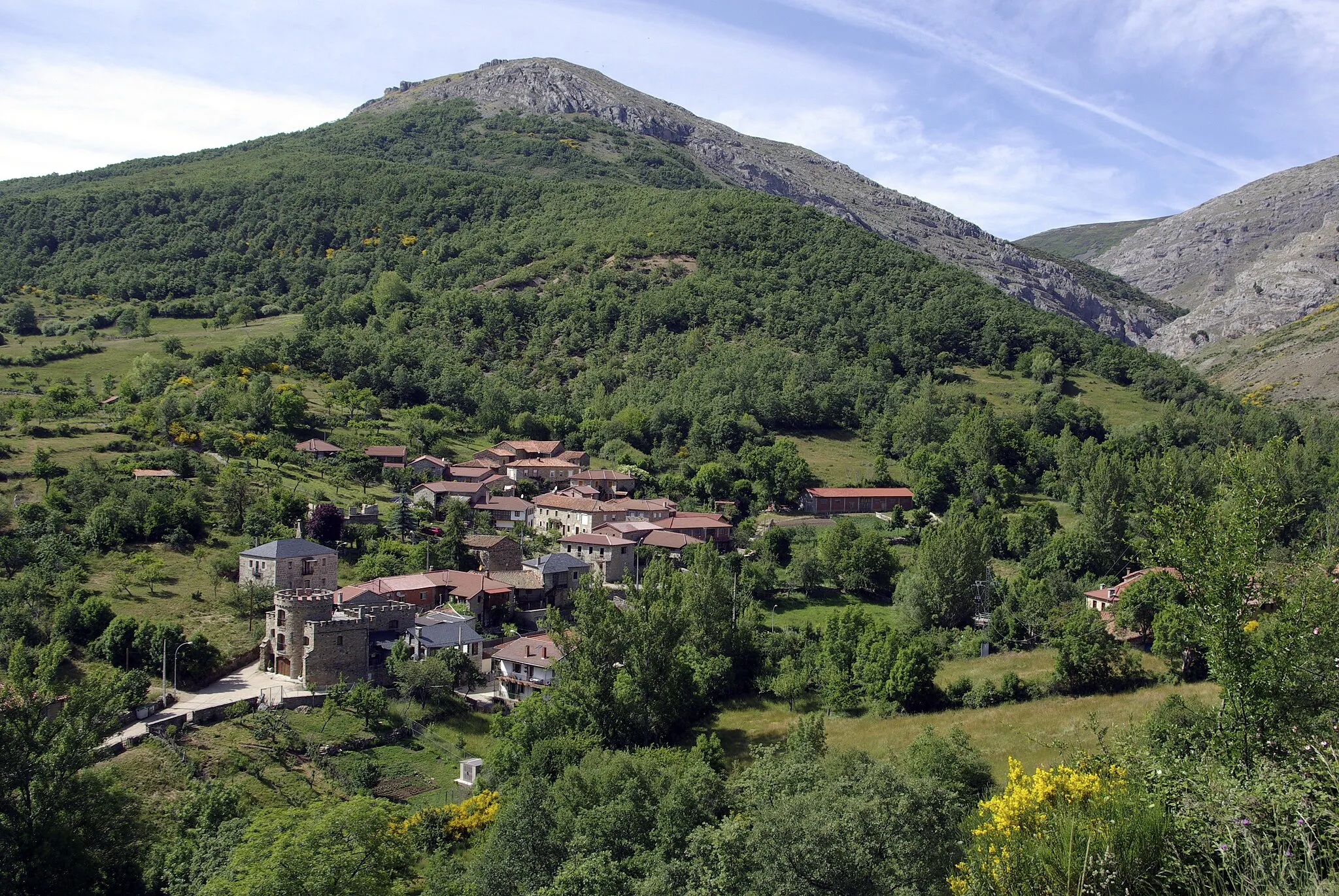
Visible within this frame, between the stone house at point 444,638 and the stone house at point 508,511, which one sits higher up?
the stone house at point 508,511

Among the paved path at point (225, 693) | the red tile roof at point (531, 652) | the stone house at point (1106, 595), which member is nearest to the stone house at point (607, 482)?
the red tile roof at point (531, 652)

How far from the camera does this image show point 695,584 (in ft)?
147

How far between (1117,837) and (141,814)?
2756 centimetres

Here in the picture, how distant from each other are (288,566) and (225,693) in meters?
8.30

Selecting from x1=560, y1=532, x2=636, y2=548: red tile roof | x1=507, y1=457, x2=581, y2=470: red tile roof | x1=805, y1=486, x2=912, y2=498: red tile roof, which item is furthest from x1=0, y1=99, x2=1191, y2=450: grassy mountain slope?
x1=560, y1=532, x2=636, y2=548: red tile roof

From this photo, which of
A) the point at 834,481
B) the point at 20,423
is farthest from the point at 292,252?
the point at 834,481

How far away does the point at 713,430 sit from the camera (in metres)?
78.2

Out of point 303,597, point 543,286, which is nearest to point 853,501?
point 303,597

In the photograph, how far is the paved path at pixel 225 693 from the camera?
32.0m

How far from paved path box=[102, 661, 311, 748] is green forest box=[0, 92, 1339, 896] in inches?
38.4

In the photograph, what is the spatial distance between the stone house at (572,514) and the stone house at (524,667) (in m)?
18.5

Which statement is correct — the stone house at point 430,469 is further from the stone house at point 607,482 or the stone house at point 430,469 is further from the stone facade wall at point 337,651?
the stone facade wall at point 337,651

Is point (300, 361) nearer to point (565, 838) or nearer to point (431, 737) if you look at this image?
point (431, 737)

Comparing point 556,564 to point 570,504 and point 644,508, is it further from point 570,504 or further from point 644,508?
point 644,508
